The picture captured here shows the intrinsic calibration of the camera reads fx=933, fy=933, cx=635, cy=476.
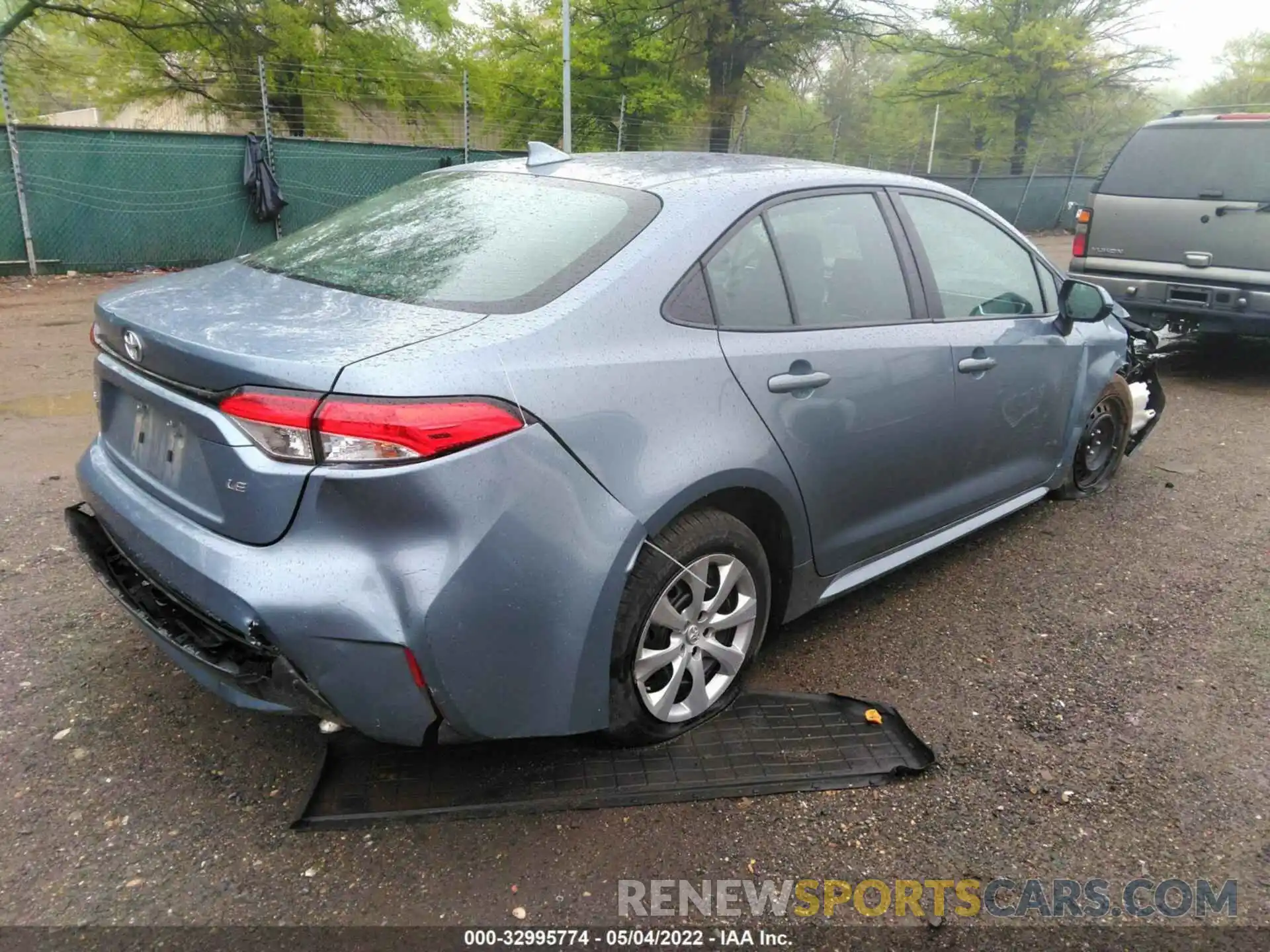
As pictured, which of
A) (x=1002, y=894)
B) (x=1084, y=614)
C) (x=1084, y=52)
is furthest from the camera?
(x=1084, y=52)

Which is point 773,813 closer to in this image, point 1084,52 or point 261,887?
point 261,887

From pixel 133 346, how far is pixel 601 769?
167 cm

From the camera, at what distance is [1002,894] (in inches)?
88.4

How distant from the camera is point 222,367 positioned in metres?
2.09

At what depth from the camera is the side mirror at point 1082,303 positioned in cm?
398

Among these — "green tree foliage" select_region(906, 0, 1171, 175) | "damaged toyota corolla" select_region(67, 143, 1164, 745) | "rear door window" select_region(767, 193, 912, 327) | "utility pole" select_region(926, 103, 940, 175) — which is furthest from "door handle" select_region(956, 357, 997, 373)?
"green tree foliage" select_region(906, 0, 1171, 175)

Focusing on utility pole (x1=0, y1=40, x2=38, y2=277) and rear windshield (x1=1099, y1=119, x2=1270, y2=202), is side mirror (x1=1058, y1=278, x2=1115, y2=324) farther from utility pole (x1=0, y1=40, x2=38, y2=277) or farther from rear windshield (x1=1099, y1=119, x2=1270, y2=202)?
utility pole (x1=0, y1=40, x2=38, y2=277)

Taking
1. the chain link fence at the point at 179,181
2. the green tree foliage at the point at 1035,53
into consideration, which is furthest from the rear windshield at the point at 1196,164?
the green tree foliage at the point at 1035,53

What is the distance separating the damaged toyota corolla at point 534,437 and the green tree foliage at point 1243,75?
155ft

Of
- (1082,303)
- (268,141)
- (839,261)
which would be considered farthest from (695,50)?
(839,261)

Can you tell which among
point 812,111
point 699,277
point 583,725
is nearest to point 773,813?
point 583,725

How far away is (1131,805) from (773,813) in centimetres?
100

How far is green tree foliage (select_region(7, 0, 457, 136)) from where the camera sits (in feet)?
64.4

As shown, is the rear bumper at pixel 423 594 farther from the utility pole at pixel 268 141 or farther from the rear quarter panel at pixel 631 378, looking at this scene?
the utility pole at pixel 268 141
